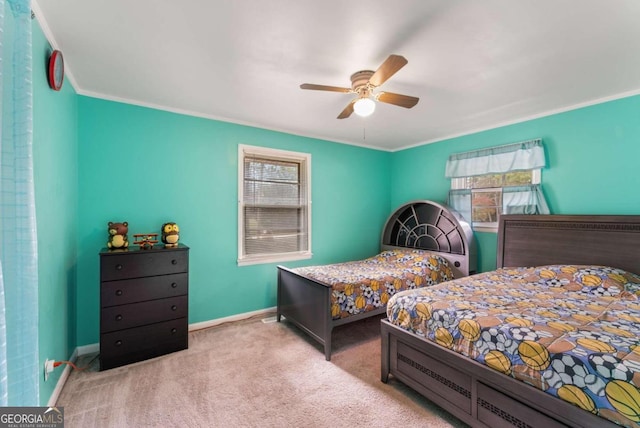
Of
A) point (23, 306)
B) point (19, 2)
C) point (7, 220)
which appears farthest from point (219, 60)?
point (23, 306)

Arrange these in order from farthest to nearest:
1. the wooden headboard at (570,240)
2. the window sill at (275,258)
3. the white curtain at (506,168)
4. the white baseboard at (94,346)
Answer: the window sill at (275,258) → the white curtain at (506,168) → the wooden headboard at (570,240) → the white baseboard at (94,346)

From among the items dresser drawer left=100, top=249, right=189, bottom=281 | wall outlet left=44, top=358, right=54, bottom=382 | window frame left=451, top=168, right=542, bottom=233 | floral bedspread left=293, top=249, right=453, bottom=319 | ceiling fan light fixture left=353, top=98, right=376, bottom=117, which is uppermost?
ceiling fan light fixture left=353, top=98, right=376, bottom=117

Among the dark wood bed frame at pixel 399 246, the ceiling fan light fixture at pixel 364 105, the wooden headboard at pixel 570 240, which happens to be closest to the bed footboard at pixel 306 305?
the dark wood bed frame at pixel 399 246

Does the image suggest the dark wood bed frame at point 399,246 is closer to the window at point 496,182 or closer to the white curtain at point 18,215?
the window at point 496,182

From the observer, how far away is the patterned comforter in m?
1.25

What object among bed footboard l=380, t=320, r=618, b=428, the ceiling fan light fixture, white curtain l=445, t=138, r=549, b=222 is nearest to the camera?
bed footboard l=380, t=320, r=618, b=428

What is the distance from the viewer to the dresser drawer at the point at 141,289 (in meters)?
2.35

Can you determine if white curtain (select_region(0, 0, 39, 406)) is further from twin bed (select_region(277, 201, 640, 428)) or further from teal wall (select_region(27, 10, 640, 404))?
twin bed (select_region(277, 201, 640, 428))

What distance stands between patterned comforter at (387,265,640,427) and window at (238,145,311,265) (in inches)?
76.8

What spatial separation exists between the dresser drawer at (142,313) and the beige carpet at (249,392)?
36 cm

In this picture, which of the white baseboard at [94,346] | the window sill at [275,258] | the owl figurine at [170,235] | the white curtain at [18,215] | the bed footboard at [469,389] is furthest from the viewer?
the window sill at [275,258]

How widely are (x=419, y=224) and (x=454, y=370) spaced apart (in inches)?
103

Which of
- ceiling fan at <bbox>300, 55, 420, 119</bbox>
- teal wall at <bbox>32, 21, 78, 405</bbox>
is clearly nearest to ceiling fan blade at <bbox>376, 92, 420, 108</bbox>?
ceiling fan at <bbox>300, 55, 420, 119</bbox>

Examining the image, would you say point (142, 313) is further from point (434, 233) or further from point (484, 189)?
point (484, 189)
